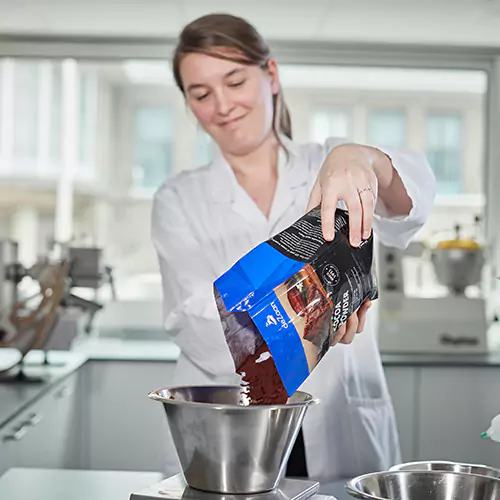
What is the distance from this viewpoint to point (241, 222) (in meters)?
1.77

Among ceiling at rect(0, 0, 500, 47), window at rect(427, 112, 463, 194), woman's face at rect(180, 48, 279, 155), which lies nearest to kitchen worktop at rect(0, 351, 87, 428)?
woman's face at rect(180, 48, 279, 155)

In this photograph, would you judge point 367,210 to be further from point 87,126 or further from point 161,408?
point 87,126

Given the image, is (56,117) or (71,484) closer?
(71,484)

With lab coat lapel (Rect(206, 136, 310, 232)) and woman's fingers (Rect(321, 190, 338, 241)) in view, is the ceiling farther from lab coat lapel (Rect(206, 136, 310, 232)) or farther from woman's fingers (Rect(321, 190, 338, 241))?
woman's fingers (Rect(321, 190, 338, 241))

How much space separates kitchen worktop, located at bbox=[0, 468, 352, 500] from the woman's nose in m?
0.69

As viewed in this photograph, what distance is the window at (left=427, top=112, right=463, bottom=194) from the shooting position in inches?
164

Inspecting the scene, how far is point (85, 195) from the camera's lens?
→ 412 centimetres

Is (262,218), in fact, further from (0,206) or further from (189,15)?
(0,206)

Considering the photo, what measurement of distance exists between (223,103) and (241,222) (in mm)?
242

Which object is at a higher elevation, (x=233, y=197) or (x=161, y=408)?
(x=233, y=197)

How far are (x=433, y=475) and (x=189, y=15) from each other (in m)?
2.68

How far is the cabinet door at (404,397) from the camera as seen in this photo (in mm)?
3213

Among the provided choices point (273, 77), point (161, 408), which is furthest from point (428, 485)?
point (161, 408)

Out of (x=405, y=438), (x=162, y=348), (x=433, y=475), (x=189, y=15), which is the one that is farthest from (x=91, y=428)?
(x=433, y=475)
